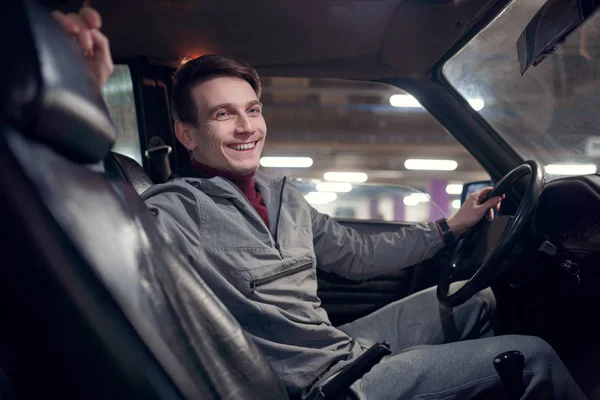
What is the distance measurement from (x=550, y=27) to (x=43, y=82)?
1280mm

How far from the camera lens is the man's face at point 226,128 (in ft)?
4.59

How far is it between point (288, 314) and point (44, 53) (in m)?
0.88

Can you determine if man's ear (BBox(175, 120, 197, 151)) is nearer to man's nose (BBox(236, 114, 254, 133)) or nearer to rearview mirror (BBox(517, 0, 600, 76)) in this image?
man's nose (BBox(236, 114, 254, 133))

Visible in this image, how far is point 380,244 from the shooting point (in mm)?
1733

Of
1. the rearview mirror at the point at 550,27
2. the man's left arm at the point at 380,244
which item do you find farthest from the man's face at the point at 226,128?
the rearview mirror at the point at 550,27

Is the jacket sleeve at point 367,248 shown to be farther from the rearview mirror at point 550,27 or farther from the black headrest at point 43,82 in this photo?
the black headrest at point 43,82

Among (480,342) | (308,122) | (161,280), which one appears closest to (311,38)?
(480,342)

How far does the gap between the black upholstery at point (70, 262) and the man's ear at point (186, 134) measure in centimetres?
87

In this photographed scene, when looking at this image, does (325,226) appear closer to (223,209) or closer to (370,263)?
(370,263)

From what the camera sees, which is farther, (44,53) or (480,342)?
(480,342)

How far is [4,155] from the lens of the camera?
20.0 inches

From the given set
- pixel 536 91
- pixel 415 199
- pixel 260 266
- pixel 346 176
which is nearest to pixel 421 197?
pixel 415 199

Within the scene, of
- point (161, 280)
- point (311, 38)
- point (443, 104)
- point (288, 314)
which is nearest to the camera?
point (161, 280)

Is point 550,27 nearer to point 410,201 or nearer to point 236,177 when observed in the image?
point 236,177
